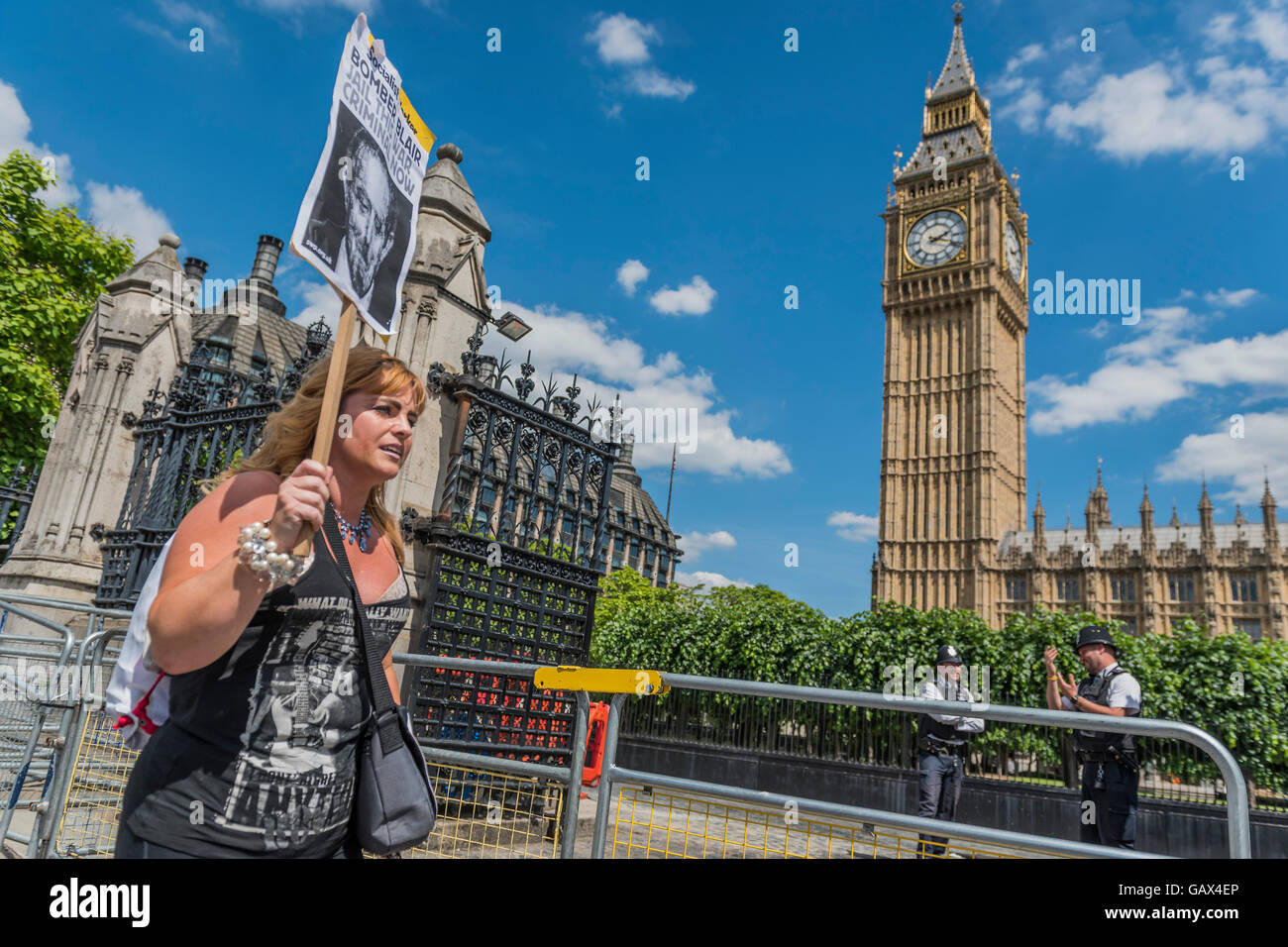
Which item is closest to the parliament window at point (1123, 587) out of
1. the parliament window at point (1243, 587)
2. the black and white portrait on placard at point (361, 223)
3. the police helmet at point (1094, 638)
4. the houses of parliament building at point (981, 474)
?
the houses of parliament building at point (981, 474)

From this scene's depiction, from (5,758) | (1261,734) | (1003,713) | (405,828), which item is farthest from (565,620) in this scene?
(1261,734)

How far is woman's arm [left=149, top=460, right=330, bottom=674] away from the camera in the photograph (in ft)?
4.86

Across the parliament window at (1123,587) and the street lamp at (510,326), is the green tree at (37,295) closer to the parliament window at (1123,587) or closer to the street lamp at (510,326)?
the street lamp at (510,326)

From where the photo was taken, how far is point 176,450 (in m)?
8.90

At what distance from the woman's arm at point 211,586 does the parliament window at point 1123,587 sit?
2731 inches

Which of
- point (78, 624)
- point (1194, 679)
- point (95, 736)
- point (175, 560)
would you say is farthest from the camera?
point (1194, 679)

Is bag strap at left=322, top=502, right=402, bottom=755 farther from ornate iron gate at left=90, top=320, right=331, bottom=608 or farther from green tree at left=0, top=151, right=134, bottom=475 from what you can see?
green tree at left=0, top=151, right=134, bottom=475

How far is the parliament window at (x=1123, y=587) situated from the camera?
59.5 meters

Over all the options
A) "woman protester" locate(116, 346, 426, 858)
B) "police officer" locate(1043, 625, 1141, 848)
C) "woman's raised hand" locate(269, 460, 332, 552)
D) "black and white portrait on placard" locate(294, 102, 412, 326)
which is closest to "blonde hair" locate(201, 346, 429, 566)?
"woman protester" locate(116, 346, 426, 858)

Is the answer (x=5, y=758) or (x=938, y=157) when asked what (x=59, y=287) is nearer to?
(x=5, y=758)

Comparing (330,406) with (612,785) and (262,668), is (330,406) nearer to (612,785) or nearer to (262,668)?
(262,668)

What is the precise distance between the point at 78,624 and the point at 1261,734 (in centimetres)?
1592

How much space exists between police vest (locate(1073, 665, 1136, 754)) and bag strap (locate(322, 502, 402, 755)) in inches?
214

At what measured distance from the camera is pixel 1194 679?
41.2 feet
